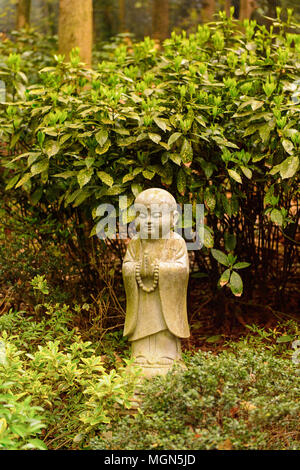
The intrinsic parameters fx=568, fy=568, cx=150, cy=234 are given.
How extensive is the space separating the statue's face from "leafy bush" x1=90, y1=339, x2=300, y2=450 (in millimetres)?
861

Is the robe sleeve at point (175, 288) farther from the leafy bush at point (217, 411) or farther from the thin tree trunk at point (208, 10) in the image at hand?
the thin tree trunk at point (208, 10)

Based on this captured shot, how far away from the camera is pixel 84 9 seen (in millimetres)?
6184

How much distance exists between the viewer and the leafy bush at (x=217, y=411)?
9.20ft

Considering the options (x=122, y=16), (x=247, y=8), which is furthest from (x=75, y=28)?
(x=122, y=16)

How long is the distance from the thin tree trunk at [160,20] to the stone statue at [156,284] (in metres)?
6.95

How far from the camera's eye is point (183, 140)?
4.23m

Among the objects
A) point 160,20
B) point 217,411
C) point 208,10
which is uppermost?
point 208,10

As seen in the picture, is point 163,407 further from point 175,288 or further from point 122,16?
point 122,16

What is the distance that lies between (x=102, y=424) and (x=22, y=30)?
7179mm

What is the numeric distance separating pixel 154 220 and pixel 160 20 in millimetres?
7280

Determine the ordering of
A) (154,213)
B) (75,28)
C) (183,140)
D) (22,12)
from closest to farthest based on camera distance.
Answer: (154,213) < (183,140) < (75,28) < (22,12)

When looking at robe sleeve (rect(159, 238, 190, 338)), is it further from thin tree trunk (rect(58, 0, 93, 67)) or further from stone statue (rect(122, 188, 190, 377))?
thin tree trunk (rect(58, 0, 93, 67))

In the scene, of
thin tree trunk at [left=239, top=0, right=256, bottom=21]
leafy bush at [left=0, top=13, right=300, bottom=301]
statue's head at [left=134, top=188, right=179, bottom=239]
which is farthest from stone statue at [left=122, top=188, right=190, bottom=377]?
thin tree trunk at [left=239, top=0, right=256, bottom=21]

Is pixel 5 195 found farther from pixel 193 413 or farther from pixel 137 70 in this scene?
pixel 193 413
